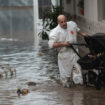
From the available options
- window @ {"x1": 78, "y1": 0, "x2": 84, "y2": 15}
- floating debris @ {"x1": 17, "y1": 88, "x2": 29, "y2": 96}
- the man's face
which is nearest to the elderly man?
the man's face

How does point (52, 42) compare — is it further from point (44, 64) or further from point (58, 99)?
point (44, 64)

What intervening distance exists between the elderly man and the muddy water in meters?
0.24

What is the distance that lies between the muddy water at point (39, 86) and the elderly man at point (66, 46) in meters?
0.24

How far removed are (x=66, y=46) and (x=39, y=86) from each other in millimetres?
1153

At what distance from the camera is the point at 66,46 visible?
10.2 meters

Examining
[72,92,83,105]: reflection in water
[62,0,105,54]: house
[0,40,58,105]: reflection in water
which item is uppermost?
[62,0,105,54]: house

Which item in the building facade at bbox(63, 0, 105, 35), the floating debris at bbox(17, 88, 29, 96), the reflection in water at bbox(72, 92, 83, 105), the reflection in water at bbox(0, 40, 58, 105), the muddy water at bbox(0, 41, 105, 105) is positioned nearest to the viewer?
the reflection in water at bbox(72, 92, 83, 105)

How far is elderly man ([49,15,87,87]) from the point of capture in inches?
399

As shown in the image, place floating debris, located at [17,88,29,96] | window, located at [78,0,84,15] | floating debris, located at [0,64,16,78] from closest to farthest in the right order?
1. floating debris, located at [17,88,29,96]
2. floating debris, located at [0,64,16,78]
3. window, located at [78,0,84,15]

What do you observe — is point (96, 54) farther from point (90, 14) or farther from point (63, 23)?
point (90, 14)

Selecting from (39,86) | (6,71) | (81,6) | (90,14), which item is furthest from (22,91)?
(81,6)

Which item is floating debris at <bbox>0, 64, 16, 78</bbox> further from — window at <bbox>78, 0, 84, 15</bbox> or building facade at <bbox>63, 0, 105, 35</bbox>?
window at <bbox>78, 0, 84, 15</bbox>

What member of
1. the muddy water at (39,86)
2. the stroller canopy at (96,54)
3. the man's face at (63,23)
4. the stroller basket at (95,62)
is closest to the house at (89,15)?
the muddy water at (39,86)

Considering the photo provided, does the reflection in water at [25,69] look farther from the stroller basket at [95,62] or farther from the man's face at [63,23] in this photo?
the man's face at [63,23]
